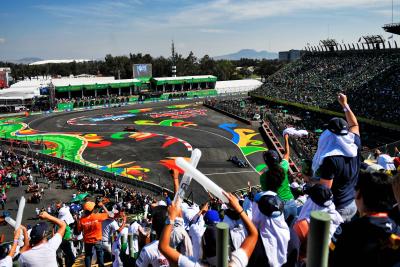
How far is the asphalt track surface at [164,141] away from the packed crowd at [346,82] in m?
13.4

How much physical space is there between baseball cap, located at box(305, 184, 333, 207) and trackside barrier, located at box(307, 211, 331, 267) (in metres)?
1.94

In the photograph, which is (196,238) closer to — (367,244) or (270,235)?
(270,235)

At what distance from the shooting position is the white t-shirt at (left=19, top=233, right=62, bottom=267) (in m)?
4.31

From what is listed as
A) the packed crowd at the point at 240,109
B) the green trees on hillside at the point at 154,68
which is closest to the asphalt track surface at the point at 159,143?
the packed crowd at the point at 240,109

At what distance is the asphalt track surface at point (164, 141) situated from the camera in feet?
92.7

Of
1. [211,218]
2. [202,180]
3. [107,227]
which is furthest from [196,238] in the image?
[107,227]

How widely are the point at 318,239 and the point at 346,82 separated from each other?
54722 millimetres

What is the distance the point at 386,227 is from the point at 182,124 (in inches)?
1760

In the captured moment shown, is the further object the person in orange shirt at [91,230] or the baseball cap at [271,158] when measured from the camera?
the person in orange shirt at [91,230]

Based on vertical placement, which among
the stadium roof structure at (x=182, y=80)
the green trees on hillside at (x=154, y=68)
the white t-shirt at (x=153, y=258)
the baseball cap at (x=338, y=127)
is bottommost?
the white t-shirt at (x=153, y=258)

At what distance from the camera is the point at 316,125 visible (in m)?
41.7

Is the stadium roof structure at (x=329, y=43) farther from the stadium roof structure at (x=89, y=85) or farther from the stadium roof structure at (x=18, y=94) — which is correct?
the stadium roof structure at (x=18, y=94)

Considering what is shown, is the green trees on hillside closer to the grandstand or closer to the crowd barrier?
the grandstand

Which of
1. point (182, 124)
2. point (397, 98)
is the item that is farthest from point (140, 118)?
point (397, 98)
